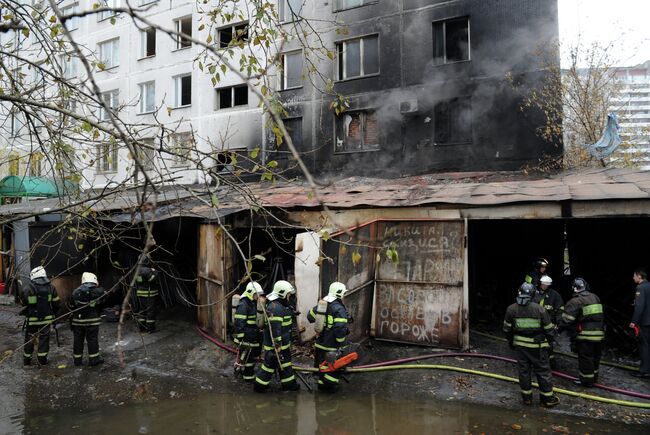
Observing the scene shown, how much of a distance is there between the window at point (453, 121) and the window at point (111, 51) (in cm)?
1909

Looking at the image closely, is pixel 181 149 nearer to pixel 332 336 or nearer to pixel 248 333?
pixel 332 336

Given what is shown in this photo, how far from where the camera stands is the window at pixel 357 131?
1833 centimetres

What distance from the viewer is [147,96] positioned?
24594 mm

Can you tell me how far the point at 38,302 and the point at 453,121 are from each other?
14.4m

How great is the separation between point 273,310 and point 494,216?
4054 mm

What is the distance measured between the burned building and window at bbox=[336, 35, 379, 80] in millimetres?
43

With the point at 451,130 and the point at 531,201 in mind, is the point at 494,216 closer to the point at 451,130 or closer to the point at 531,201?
the point at 531,201

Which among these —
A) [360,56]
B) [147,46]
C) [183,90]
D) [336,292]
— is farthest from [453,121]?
[147,46]

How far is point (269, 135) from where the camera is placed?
20406 millimetres

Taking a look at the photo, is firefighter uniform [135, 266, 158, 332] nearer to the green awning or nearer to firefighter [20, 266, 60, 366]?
firefighter [20, 266, 60, 366]

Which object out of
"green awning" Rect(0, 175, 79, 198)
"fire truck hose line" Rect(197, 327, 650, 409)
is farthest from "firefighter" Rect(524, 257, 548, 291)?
"green awning" Rect(0, 175, 79, 198)

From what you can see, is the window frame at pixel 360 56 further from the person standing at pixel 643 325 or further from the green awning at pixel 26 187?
the person standing at pixel 643 325

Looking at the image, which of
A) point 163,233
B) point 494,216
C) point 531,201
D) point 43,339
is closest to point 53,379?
point 43,339

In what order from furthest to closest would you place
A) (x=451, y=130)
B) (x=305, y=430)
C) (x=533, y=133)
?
1. (x=451, y=130)
2. (x=533, y=133)
3. (x=305, y=430)
